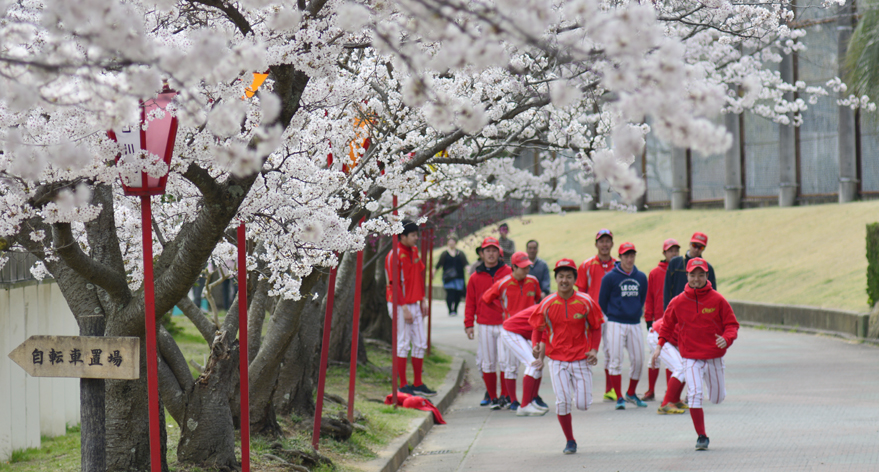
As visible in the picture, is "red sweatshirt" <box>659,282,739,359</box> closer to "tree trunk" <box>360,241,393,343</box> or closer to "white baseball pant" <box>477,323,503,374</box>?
"white baseball pant" <box>477,323,503,374</box>

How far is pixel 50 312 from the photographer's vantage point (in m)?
8.34

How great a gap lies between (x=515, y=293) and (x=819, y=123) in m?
21.6

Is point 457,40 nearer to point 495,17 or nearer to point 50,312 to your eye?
point 495,17

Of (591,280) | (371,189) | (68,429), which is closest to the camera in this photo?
(371,189)

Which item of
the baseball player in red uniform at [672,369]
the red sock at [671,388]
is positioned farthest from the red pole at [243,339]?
the red sock at [671,388]

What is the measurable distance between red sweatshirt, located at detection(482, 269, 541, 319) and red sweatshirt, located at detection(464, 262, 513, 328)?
1.08ft

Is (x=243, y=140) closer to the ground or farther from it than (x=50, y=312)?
farther from it

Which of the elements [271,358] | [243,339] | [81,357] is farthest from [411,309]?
[81,357]

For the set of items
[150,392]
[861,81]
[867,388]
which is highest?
[861,81]

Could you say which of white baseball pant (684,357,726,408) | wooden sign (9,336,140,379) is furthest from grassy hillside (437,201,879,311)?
wooden sign (9,336,140,379)

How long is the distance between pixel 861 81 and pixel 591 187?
75.7 feet

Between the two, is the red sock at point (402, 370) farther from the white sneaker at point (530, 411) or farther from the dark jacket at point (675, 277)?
the dark jacket at point (675, 277)

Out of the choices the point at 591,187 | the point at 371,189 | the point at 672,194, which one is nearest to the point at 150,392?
the point at 371,189

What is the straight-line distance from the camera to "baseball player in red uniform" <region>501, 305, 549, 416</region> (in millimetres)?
10016
